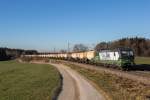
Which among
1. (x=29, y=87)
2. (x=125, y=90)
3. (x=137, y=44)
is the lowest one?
(x=29, y=87)

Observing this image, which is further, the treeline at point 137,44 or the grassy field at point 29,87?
the treeline at point 137,44

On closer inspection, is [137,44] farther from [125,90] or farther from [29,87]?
[125,90]

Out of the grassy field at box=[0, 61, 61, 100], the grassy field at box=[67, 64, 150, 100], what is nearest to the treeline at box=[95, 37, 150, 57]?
the grassy field at box=[0, 61, 61, 100]

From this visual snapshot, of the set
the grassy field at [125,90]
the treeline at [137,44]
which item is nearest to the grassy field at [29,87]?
the grassy field at [125,90]

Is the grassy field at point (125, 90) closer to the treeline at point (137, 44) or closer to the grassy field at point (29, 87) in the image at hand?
the grassy field at point (29, 87)

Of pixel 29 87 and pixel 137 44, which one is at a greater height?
pixel 137 44

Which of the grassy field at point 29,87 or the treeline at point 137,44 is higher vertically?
the treeline at point 137,44

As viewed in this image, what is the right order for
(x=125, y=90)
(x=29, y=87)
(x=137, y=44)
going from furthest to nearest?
(x=137, y=44) < (x=29, y=87) < (x=125, y=90)

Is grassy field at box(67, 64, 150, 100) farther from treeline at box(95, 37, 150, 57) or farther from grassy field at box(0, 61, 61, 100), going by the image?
treeline at box(95, 37, 150, 57)

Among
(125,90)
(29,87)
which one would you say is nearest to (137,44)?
(29,87)

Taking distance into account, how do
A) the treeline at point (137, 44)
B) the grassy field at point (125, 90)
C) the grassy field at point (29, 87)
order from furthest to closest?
the treeline at point (137, 44) < the grassy field at point (29, 87) < the grassy field at point (125, 90)

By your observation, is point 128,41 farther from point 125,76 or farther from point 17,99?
point 17,99

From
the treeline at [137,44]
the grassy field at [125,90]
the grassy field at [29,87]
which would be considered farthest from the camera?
the treeline at [137,44]

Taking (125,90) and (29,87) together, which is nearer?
(125,90)
